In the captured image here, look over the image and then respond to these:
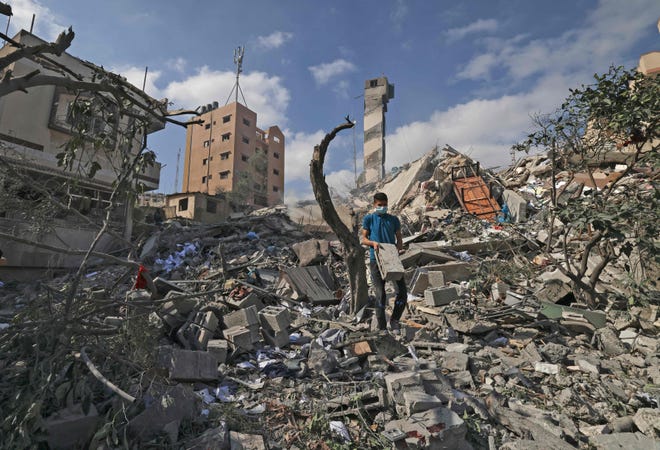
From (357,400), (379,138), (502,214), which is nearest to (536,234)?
(502,214)

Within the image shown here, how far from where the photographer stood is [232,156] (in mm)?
32156

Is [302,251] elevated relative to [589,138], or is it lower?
lower

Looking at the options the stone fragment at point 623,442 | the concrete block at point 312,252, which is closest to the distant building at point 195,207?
the concrete block at point 312,252

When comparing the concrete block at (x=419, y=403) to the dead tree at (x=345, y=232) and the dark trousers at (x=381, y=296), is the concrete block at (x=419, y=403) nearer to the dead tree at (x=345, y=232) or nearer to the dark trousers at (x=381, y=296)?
the dark trousers at (x=381, y=296)

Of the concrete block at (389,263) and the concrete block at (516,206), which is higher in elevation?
the concrete block at (516,206)

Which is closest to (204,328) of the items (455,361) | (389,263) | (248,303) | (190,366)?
(190,366)

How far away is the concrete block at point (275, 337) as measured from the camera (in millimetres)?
3939

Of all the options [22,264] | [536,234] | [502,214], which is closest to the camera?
[536,234]

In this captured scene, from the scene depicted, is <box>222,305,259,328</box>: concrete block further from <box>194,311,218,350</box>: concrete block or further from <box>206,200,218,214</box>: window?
<box>206,200,218,214</box>: window

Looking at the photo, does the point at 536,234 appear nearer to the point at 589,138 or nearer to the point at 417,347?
the point at 589,138

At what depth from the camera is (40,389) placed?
197 centimetres

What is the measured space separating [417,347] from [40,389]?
3.19 metres

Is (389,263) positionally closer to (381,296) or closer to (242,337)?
(381,296)

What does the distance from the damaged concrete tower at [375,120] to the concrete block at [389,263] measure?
27.5 metres
